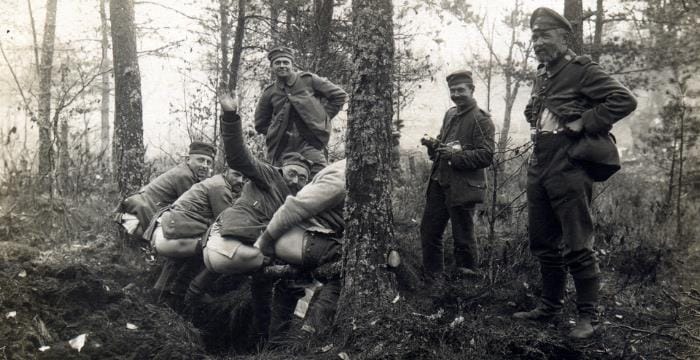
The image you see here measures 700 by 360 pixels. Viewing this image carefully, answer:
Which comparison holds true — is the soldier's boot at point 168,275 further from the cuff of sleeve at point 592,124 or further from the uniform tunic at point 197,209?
the cuff of sleeve at point 592,124

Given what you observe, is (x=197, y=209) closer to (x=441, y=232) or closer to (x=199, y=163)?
(x=199, y=163)

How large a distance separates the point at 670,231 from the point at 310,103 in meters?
5.34

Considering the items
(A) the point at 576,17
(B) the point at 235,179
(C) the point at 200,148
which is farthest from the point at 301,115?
(A) the point at 576,17

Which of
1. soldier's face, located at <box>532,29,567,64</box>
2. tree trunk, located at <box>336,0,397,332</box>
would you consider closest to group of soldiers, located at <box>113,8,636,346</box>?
soldier's face, located at <box>532,29,567,64</box>

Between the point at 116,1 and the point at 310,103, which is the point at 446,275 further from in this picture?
the point at 116,1

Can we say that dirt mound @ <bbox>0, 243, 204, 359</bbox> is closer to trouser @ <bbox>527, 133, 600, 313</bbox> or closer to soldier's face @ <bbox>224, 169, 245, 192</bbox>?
soldier's face @ <bbox>224, 169, 245, 192</bbox>

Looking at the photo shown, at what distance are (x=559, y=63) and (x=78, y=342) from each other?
156 inches

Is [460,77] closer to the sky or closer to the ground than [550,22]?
closer to the ground

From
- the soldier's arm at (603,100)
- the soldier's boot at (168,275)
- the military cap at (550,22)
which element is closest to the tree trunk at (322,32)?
the soldier's boot at (168,275)

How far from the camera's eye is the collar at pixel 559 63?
12.4 feet

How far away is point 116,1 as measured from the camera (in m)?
7.47

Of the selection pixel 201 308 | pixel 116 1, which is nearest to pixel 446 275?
pixel 201 308

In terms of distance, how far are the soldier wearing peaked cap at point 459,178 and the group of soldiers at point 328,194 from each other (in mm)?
10

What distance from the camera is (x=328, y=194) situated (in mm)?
4062
